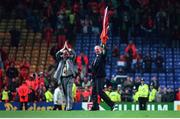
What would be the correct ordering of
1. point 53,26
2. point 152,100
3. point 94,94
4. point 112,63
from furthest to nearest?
Answer: point 53,26, point 112,63, point 152,100, point 94,94

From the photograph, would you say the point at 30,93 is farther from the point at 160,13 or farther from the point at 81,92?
the point at 160,13

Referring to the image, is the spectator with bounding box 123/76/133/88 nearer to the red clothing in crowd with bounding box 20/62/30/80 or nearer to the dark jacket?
the red clothing in crowd with bounding box 20/62/30/80

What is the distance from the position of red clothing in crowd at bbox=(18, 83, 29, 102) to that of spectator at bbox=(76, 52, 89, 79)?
3.77 m

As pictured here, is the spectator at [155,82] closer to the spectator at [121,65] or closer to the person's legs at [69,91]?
the spectator at [121,65]

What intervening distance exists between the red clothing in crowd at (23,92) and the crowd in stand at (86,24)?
1399 millimetres

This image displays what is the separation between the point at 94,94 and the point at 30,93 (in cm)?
822

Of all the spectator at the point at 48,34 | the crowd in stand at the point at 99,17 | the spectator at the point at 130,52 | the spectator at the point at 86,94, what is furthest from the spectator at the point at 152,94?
the spectator at the point at 48,34

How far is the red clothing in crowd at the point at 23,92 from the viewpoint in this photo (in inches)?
982

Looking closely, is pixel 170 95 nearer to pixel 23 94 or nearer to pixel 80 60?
pixel 80 60

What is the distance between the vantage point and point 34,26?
32438mm

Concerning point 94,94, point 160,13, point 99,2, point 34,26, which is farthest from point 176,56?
point 94,94

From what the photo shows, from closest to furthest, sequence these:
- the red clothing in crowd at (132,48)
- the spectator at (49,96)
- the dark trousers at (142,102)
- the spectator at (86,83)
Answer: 1. the dark trousers at (142,102)
2. the spectator at (49,96)
3. the spectator at (86,83)
4. the red clothing in crowd at (132,48)

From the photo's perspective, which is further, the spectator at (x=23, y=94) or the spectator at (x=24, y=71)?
the spectator at (x=24, y=71)

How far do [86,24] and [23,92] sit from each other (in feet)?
25.1
